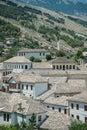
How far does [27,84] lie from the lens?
96.5m

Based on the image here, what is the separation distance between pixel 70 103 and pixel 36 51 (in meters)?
90.1

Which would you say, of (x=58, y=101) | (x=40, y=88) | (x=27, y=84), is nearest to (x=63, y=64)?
(x=27, y=84)

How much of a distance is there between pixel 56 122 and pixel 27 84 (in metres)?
28.3

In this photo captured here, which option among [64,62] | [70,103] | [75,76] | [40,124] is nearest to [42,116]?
[40,124]

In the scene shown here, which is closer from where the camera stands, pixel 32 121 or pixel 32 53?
pixel 32 121

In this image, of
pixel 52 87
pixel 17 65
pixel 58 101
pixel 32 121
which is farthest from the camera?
pixel 17 65

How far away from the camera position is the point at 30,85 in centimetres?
9556

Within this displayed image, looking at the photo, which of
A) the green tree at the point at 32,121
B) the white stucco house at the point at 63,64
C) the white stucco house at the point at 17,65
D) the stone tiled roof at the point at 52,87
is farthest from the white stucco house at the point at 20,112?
the white stucco house at the point at 63,64

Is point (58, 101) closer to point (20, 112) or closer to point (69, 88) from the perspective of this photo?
point (69, 88)

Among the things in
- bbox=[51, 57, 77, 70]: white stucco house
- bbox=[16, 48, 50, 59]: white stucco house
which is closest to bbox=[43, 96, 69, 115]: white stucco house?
bbox=[51, 57, 77, 70]: white stucco house

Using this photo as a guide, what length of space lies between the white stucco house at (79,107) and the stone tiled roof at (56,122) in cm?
773

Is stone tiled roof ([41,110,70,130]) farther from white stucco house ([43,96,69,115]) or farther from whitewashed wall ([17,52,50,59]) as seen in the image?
whitewashed wall ([17,52,50,59])

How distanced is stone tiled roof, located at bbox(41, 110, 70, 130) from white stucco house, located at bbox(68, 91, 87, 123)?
7.73m

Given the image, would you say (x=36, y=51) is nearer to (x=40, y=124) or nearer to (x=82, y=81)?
(x=82, y=81)
